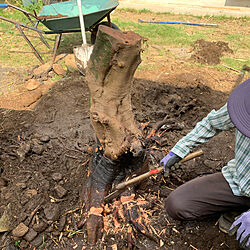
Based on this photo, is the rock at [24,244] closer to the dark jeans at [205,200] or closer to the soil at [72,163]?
the soil at [72,163]

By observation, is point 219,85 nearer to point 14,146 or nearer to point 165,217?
point 165,217

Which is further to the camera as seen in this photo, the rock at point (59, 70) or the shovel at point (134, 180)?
the rock at point (59, 70)

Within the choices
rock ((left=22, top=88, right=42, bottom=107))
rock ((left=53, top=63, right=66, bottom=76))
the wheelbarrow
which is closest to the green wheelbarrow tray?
the wheelbarrow

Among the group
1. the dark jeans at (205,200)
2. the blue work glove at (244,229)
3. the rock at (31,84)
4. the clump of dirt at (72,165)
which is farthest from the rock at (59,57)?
the blue work glove at (244,229)

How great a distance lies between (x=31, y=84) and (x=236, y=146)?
3.51 meters

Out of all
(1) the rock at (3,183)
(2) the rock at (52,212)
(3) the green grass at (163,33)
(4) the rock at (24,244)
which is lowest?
(4) the rock at (24,244)

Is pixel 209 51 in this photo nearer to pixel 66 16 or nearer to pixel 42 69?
pixel 66 16

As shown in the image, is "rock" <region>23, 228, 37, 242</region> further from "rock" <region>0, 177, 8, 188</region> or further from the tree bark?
the tree bark

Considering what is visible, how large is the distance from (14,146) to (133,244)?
5.51 feet

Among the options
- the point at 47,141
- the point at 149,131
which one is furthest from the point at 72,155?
the point at 149,131

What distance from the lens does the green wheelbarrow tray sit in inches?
167

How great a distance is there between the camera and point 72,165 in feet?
8.11

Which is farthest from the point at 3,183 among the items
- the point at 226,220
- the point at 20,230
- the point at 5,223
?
the point at 226,220

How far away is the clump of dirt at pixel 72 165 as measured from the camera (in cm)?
196
